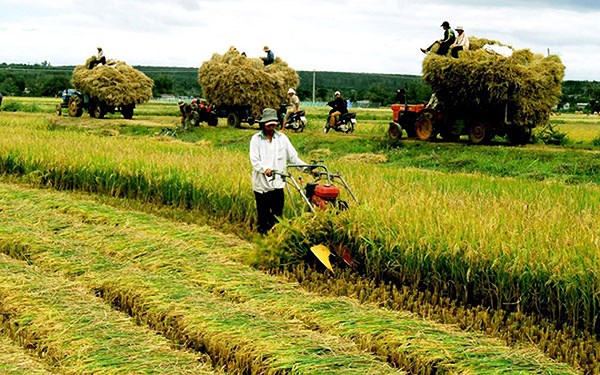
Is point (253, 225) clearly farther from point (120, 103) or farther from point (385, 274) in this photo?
point (120, 103)

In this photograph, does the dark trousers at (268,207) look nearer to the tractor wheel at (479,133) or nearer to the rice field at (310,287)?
the rice field at (310,287)

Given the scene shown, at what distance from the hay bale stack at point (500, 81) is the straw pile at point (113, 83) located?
501 inches

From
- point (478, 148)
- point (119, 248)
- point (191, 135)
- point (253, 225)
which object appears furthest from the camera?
point (191, 135)

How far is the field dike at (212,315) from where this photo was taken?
518 centimetres

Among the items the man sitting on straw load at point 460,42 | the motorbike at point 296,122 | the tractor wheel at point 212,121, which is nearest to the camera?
the man sitting on straw load at point 460,42

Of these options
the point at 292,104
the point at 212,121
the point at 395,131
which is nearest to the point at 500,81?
the point at 395,131

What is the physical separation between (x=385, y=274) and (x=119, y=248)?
9.13ft

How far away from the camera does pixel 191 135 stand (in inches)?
912

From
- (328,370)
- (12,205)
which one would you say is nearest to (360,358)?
(328,370)

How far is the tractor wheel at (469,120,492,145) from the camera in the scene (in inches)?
692

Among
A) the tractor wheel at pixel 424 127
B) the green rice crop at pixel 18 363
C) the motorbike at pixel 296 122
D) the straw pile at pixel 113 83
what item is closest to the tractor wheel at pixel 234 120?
the motorbike at pixel 296 122

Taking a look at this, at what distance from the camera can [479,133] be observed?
17.7 meters

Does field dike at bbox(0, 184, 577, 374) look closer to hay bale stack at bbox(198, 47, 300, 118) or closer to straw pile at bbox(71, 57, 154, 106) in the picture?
hay bale stack at bbox(198, 47, 300, 118)

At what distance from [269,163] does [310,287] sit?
1917mm
